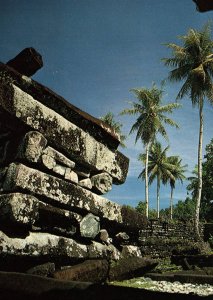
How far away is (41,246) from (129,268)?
91 cm

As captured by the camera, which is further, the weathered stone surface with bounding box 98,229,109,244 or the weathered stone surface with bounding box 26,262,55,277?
the weathered stone surface with bounding box 98,229,109,244

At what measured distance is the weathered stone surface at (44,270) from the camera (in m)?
1.75

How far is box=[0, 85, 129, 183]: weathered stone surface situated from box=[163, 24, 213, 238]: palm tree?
2143 centimetres

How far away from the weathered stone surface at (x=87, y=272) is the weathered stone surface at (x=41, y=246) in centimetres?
9

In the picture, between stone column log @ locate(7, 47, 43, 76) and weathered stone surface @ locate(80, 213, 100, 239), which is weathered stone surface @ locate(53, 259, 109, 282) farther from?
stone column log @ locate(7, 47, 43, 76)

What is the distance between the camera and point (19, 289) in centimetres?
108

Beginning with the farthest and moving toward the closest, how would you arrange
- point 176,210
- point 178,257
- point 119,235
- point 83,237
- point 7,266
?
point 176,210 < point 178,257 < point 119,235 < point 83,237 < point 7,266

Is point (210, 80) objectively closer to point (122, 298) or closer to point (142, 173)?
point (142, 173)

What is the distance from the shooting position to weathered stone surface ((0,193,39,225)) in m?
1.71

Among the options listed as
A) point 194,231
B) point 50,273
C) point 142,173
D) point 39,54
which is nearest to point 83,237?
point 50,273

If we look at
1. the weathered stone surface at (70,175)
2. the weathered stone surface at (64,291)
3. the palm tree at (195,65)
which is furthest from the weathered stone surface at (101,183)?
the palm tree at (195,65)

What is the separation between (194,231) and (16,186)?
21.4 meters

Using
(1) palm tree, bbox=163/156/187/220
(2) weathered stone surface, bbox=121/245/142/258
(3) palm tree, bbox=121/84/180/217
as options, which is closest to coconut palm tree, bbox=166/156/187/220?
(1) palm tree, bbox=163/156/187/220

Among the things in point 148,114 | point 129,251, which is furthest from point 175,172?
point 129,251
